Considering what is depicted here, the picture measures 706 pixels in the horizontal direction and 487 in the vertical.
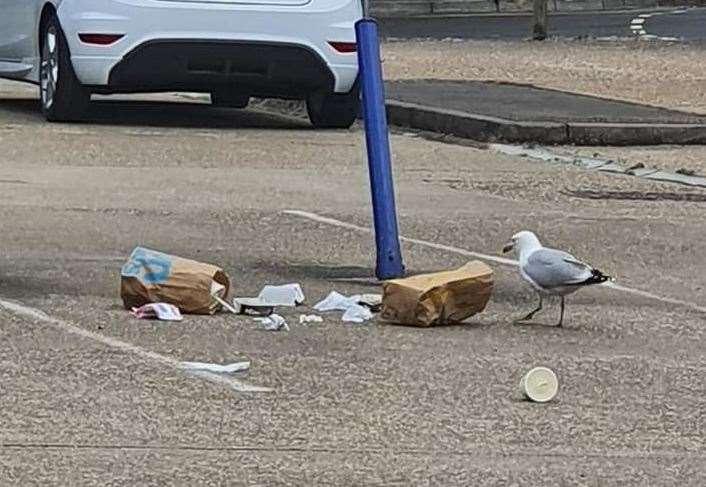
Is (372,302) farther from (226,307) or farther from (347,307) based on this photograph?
(226,307)

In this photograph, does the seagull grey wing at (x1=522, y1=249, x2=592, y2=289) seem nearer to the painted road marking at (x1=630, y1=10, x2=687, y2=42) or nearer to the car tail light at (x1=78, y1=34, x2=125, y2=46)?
the car tail light at (x1=78, y1=34, x2=125, y2=46)

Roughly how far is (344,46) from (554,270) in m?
6.79

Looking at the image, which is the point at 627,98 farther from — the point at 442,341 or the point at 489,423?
the point at 489,423

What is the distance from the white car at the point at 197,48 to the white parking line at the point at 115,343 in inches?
239

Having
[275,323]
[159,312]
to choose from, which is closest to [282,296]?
[275,323]

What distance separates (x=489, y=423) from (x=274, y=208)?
4411 millimetres

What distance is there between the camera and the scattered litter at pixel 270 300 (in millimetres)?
6848

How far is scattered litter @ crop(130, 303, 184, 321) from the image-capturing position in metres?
6.67

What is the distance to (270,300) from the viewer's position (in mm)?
7016

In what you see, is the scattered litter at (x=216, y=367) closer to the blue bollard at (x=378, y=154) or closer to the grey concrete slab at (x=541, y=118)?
the blue bollard at (x=378, y=154)

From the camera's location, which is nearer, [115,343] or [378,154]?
[115,343]

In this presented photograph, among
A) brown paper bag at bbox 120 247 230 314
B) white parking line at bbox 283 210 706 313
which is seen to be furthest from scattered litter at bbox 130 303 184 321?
white parking line at bbox 283 210 706 313

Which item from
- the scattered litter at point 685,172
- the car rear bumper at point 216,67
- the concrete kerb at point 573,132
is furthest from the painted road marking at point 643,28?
the scattered litter at point 685,172

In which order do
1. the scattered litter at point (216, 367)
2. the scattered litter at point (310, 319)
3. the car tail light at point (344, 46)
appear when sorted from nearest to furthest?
the scattered litter at point (216, 367) < the scattered litter at point (310, 319) < the car tail light at point (344, 46)
